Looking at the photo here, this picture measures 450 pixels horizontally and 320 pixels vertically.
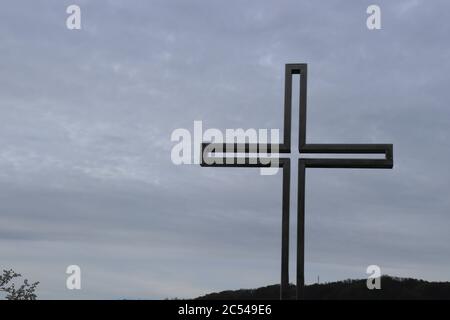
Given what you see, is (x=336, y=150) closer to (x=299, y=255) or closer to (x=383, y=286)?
(x=299, y=255)

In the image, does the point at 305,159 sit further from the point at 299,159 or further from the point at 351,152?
the point at 351,152

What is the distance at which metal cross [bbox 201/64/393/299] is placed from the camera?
35.8 ft

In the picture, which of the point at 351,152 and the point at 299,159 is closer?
the point at 351,152

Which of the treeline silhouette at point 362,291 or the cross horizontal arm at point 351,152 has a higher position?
the cross horizontal arm at point 351,152

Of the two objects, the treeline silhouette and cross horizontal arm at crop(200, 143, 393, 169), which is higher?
cross horizontal arm at crop(200, 143, 393, 169)

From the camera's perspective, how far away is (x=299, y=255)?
1080cm

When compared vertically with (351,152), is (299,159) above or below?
below

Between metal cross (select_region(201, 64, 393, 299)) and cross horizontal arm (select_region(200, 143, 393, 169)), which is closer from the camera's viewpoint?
metal cross (select_region(201, 64, 393, 299))

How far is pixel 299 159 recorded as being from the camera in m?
11.3

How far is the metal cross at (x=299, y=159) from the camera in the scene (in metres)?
10.9

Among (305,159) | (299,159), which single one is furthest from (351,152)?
(299,159)

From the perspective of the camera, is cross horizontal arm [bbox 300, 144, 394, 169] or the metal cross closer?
the metal cross
